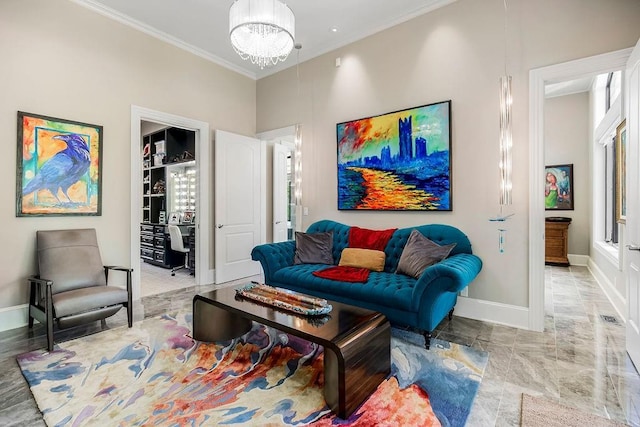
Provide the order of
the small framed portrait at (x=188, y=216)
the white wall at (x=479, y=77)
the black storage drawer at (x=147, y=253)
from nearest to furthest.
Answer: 1. the white wall at (x=479, y=77)
2. the black storage drawer at (x=147, y=253)
3. the small framed portrait at (x=188, y=216)

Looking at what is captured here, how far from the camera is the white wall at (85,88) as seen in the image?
3043 mm

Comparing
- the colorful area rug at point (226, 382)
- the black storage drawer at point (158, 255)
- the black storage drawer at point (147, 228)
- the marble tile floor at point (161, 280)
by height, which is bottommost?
the colorful area rug at point (226, 382)

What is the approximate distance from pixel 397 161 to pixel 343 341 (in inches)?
99.6

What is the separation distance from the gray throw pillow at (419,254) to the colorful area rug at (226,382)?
24.4 inches

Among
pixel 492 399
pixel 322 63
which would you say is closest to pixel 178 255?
pixel 322 63

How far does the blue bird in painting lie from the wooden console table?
24.6 feet

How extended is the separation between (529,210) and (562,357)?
1.27 metres

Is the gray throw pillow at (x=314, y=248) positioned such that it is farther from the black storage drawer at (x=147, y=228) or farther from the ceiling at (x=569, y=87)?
the ceiling at (x=569, y=87)

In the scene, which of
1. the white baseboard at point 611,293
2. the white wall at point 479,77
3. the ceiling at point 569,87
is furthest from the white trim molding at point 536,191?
the ceiling at point 569,87

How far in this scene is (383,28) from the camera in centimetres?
391

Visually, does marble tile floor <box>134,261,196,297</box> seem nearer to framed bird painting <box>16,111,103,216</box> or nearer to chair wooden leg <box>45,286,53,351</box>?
framed bird painting <box>16,111,103,216</box>

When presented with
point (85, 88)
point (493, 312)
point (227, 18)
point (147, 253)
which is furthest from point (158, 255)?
point (493, 312)

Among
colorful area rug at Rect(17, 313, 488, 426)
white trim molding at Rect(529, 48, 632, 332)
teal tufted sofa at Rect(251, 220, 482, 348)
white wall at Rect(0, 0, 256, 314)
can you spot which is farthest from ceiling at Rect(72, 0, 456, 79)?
colorful area rug at Rect(17, 313, 488, 426)

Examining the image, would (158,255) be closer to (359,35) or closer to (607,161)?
(359,35)
